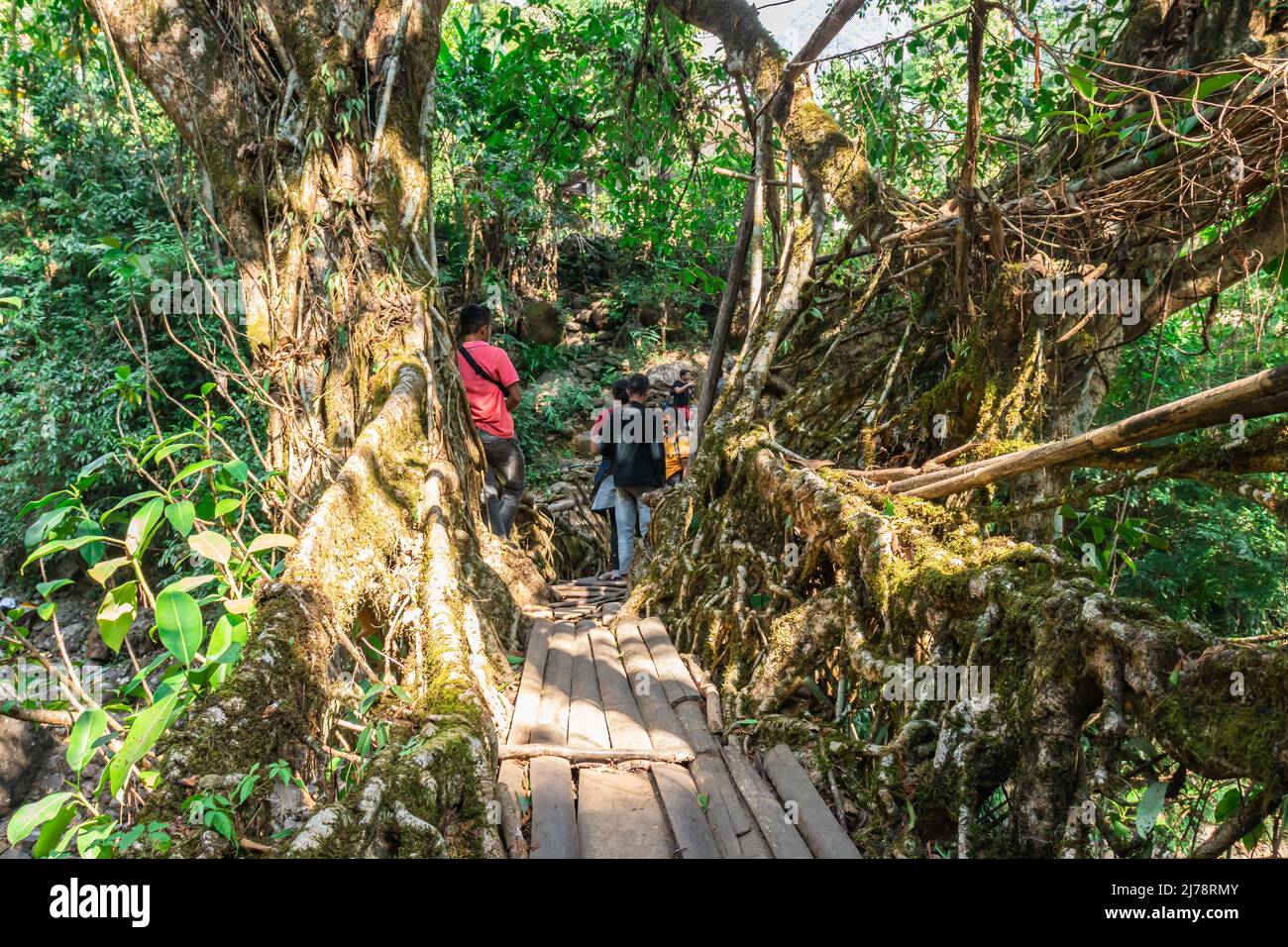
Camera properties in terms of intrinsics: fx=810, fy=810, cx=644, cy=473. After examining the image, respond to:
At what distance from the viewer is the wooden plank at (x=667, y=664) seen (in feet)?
10.9

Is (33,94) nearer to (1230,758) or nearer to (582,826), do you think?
(582,826)

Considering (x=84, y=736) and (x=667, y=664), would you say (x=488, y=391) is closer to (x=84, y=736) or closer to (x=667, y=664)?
(x=667, y=664)

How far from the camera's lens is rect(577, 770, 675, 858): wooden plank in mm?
2164

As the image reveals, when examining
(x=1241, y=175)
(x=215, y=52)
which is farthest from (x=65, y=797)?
(x=215, y=52)

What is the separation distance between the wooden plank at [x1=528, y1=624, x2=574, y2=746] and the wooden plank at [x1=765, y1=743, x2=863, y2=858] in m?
0.73

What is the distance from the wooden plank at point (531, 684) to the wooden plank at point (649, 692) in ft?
1.26

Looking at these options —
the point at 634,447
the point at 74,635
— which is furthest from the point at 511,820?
the point at 74,635

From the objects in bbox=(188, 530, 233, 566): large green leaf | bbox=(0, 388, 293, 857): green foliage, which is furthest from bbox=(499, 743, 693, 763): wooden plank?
bbox=(188, 530, 233, 566): large green leaf

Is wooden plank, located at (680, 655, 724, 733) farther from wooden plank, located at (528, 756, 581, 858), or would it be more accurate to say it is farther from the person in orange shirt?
the person in orange shirt

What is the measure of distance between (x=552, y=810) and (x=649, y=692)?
1102 mm

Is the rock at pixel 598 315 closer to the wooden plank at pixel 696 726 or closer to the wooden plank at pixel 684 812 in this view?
the wooden plank at pixel 696 726

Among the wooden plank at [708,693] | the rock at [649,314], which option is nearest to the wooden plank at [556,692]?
the wooden plank at [708,693]
